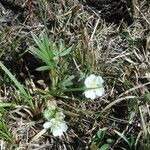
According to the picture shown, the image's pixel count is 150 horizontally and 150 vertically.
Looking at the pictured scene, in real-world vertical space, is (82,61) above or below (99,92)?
above

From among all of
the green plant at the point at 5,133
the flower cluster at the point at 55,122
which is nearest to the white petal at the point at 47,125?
the flower cluster at the point at 55,122

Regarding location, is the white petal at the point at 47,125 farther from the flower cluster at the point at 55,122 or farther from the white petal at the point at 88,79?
the white petal at the point at 88,79

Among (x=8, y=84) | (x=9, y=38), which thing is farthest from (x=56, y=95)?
(x=9, y=38)

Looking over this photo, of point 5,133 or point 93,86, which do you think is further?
point 93,86

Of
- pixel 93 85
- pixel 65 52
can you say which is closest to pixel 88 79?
pixel 93 85

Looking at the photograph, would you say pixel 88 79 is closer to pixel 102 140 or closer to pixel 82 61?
pixel 82 61

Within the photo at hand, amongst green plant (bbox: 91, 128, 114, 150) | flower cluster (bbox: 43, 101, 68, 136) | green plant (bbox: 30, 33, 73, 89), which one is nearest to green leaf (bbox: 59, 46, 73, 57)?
green plant (bbox: 30, 33, 73, 89)

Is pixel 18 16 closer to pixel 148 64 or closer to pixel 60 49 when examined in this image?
pixel 60 49
